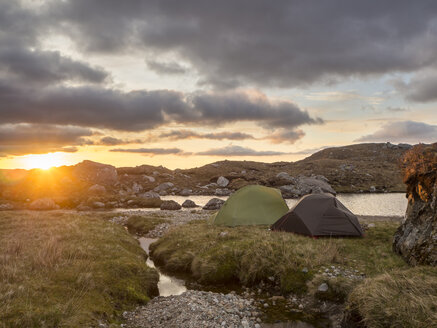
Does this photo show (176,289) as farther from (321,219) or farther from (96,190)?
(96,190)

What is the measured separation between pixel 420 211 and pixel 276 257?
726 cm

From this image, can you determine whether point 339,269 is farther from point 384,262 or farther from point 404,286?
point 404,286

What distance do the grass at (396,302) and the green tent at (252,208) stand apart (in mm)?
16456

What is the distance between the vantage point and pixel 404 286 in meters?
10.1

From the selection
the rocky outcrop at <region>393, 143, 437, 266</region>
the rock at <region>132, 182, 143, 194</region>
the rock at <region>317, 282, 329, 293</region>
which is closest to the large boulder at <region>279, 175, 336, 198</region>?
the rock at <region>132, 182, 143, 194</region>

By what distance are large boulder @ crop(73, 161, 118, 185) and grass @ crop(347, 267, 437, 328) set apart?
9877 centimetres

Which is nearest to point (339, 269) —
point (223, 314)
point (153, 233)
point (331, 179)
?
point (223, 314)

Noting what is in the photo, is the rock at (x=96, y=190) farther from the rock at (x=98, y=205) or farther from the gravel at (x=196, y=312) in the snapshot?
the gravel at (x=196, y=312)

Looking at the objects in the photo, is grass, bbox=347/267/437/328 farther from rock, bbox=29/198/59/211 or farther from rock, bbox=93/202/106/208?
rock, bbox=29/198/59/211

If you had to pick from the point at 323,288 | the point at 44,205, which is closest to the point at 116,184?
the point at 44,205

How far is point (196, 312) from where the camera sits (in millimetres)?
11562

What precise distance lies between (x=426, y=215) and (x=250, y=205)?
50.1 ft

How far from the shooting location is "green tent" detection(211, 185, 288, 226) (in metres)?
27.4

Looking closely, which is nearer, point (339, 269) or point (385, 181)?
point (339, 269)
